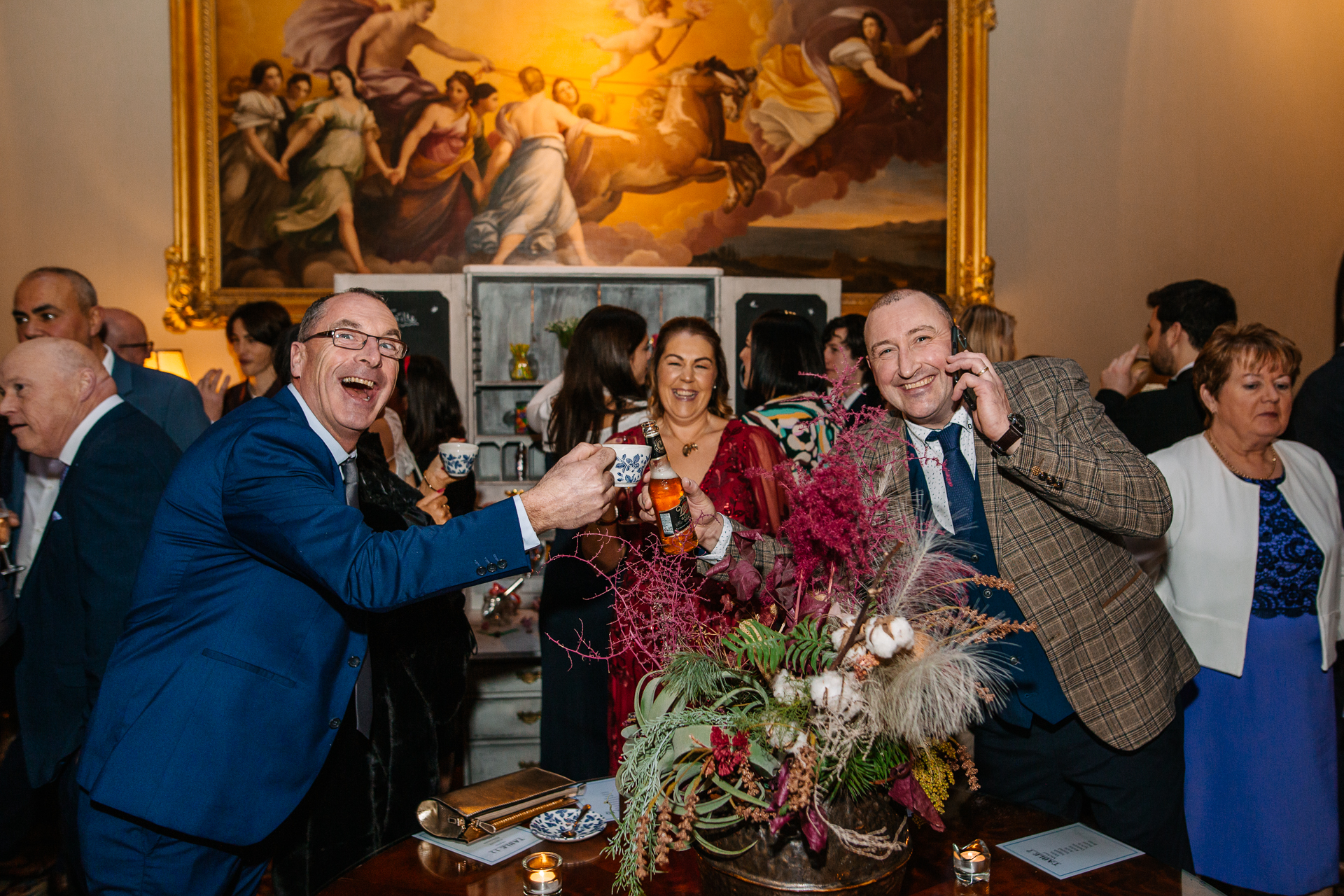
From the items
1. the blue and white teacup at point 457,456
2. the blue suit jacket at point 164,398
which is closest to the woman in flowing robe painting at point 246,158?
the blue suit jacket at point 164,398

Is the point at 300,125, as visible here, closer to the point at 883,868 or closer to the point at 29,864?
the point at 29,864

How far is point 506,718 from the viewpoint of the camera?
3418 millimetres

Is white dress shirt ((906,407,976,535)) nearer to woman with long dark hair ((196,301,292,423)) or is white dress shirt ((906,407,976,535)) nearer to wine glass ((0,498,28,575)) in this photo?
wine glass ((0,498,28,575))

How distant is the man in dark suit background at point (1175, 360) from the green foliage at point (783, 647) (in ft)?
7.35

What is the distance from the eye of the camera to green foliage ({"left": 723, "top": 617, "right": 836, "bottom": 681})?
1.14 metres

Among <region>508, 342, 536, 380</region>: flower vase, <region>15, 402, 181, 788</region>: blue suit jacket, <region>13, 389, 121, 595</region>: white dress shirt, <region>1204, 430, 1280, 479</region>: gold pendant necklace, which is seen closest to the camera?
<region>15, 402, 181, 788</region>: blue suit jacket

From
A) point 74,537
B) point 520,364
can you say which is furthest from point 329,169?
point 74,537

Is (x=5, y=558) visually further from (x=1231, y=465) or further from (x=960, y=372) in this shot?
(x=1231, y=465)

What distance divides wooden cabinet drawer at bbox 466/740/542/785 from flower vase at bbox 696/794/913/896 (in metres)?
2.43

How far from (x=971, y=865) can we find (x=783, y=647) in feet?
1.81

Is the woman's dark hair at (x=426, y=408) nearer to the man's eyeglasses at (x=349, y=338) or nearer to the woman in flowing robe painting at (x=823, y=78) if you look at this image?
the man's eyeglasses at (x=349, y=338)

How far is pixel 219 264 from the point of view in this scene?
563cm

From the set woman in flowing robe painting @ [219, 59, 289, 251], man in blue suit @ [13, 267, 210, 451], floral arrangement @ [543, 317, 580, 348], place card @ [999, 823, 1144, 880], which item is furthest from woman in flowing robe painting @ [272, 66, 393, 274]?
place card @ [999, 823, 1144, 880]

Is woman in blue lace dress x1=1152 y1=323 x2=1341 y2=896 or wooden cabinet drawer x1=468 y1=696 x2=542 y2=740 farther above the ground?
woman in blue lace dress x1=1152 y1=323 x2=1341 y2=896
